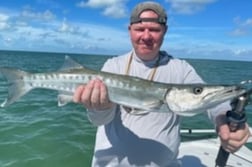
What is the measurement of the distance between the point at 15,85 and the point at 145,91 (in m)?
1.41

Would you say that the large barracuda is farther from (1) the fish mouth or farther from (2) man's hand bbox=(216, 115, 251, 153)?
(2) man's hand bbox=(216, 115, 251, 153)

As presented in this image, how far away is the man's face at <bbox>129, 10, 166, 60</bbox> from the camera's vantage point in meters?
3.80

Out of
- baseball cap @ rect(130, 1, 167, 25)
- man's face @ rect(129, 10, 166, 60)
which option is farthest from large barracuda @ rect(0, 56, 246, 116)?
baseball cap @ rect(130, 1, 167, 25)

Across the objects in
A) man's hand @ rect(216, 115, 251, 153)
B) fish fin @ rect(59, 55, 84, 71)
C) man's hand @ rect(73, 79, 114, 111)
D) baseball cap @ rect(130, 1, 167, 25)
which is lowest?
man's hand @ rect(216, 115, 251, 153)

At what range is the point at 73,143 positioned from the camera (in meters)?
9.95

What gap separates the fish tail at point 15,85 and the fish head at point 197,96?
4.95 feet

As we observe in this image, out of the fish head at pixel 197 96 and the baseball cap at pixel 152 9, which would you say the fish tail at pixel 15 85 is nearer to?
the baseball cap at pixel 152 9

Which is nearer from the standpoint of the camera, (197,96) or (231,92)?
(231,92)

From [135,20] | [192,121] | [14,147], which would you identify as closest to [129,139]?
[135,20]

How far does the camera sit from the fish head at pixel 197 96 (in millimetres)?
3104

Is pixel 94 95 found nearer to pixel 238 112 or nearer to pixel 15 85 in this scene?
pixel 15 85

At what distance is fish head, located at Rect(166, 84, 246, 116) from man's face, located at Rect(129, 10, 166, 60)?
0.68 metres

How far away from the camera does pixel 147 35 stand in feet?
12.4

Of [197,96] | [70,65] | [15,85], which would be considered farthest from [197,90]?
[15,85]
